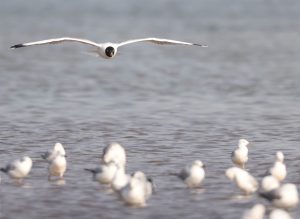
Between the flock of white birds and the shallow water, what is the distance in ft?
0.61

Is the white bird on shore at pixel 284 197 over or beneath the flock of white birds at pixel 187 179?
beneath

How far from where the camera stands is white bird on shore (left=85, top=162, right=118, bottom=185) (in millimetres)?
13531

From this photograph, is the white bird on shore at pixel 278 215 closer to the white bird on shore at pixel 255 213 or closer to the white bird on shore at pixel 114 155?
the white bird on shore at pixel 255 213

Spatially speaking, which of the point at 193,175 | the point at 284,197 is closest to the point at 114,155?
the point at 193,175

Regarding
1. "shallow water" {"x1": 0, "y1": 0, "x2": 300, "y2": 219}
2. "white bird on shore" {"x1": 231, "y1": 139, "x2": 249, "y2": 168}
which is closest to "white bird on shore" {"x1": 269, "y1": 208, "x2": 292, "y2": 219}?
"shallow water" {"x1": 0, "y1": 0, "x2": 300, "y2": 219}

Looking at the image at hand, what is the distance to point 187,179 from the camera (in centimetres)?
1376

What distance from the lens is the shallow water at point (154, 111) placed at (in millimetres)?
13570

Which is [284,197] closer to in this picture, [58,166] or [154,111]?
[58,166]

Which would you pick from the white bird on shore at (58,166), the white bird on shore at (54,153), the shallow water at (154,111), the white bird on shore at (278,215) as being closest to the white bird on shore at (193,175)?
the shallow water at (154,111)

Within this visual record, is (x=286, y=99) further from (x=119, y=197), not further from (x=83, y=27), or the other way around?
(x=83, y=27)

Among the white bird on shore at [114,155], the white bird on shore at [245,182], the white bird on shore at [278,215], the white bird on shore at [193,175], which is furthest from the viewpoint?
the white bird on shore at [114,155]

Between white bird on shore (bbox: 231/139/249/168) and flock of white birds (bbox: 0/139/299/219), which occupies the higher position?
white bird on shore (bbox: 231/139/249/168)

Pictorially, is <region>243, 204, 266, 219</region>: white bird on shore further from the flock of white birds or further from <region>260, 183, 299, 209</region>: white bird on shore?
<region>260, 183, 299, 209</region>: white bird on shore

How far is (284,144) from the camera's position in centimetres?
1766
